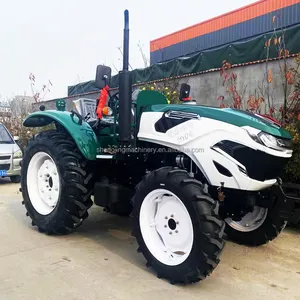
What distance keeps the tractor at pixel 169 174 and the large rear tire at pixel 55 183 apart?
12 mm

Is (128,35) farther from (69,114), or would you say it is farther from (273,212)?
(273,212)

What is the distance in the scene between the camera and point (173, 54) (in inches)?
589

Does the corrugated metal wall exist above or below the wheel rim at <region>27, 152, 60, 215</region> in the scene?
above

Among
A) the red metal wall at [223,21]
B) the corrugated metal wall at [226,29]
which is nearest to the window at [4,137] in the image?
the corrugated metal wall at [226,29]

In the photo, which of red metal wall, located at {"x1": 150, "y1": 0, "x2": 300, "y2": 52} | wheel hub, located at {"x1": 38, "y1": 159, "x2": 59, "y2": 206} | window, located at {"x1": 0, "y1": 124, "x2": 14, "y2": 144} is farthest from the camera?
red metal wall, located at {"x1": 150, "y1": 0, "x2": 300, "y2": 52}

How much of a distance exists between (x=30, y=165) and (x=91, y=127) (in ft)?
3.37

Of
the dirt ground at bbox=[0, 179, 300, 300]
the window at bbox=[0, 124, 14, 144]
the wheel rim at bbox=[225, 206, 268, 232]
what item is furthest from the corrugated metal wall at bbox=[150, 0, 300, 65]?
the dirt ground at bbox=[0, 179, 300, 300]

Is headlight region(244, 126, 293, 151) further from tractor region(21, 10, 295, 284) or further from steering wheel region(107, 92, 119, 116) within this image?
steering wheel region(107, 92, 119, 116)

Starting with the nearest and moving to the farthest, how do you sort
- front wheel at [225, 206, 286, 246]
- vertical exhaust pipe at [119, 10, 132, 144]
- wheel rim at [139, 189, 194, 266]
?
1. wheel rim at [139, 189, 194, 266]
2. vertical exhaust pipe at [119, 10, 132, 144]
3. front wheel at [225, 206, 286, 246]

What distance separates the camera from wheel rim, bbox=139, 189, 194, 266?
320 centimetres

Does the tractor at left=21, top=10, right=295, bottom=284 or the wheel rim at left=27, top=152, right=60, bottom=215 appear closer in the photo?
the tractor at left=21, top=10, right=295, bottom=284

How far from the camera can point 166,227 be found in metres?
3.37

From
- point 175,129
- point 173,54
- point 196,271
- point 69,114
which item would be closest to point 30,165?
point 69,114

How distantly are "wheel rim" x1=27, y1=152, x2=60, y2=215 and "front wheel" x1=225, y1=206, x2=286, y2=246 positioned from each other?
85.8 inches
